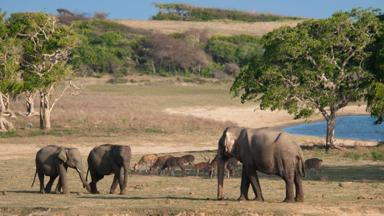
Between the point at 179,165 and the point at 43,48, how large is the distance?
2116 centimetres

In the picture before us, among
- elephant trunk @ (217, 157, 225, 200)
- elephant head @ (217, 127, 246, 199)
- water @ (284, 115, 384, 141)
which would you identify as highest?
elephant head @ (217, 127, 246, 199)

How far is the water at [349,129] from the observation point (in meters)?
55.2

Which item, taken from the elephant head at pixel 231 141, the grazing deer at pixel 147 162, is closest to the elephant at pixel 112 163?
the elephant head at pixel 231 141

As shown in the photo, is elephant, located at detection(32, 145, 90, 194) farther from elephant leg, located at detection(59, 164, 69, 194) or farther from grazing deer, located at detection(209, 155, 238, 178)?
grazing deer, located at detection(209, 155, 238, 178)

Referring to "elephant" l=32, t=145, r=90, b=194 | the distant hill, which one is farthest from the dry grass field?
the distant hill

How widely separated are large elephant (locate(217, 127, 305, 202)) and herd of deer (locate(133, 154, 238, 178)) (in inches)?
334

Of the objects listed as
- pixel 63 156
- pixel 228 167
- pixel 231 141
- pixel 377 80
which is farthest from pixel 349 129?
pixel 231 141

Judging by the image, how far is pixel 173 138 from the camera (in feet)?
157

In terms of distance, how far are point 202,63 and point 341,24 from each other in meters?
61.4

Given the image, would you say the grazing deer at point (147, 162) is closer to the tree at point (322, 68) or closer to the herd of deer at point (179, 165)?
the herd of deer at point (179, 165)

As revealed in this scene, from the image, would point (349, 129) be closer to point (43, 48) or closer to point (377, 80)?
point (43, 48)

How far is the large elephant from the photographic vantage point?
20.4 meters

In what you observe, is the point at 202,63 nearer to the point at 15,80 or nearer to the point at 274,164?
the point at 15,80

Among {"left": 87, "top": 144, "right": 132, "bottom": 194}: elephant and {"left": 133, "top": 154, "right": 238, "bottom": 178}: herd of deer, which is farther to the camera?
{"left": 133, "top": 154, "right": 238, "bottom": 178}: herd of deer
